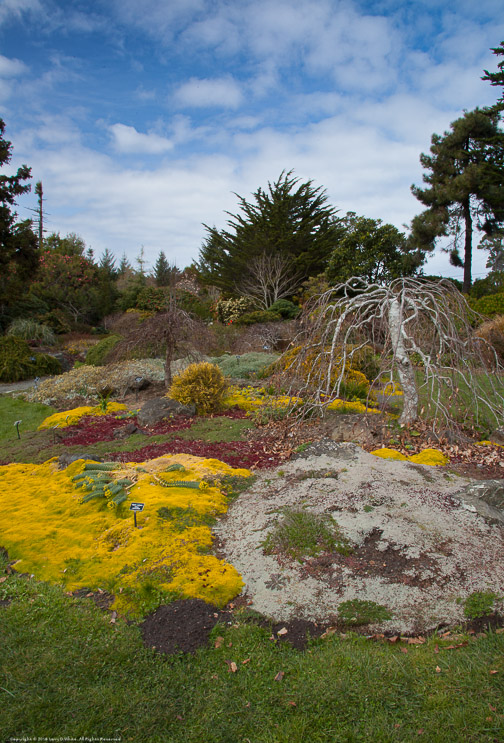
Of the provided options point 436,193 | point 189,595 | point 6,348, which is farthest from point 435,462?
point 436,193

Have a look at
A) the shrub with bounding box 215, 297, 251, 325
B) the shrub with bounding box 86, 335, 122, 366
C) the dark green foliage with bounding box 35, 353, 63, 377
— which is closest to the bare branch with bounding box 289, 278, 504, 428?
the shrub with bounding box 86, 335, 122, 366

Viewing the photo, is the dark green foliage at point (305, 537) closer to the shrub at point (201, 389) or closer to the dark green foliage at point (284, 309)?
the shrub at point (201, 389)

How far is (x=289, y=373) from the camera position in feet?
21.2

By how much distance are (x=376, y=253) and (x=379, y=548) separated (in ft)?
55.0

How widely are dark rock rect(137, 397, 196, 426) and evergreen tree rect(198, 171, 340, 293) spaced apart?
18345mm

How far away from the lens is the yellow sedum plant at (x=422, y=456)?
14.8ft

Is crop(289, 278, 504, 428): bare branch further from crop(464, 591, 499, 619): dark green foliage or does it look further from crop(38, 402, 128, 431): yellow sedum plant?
crop(38, 402, 128, 431): yellow sedum plant

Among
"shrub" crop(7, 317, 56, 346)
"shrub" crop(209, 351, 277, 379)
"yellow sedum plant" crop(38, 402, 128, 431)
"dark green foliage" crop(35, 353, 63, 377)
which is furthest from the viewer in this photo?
"shrub" crop(7, 317, 56, 346)

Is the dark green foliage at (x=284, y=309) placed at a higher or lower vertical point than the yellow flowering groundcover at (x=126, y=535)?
higher

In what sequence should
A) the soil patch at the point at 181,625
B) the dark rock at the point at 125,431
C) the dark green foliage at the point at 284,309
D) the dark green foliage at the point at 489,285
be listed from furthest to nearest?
the dark green foliage at the point at 284,309 → the dark green foliage at the point at 489,285 → the dark rock at the point at 125,431 → the soil patch at the point at 181,625

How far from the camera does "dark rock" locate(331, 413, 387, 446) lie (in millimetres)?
5367

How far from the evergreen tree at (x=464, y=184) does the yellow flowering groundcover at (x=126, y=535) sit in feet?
56.1

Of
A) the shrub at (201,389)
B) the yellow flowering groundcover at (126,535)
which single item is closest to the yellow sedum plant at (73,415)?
the shrub at (201,389)

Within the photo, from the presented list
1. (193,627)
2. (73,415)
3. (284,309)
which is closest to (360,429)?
(193,627)
